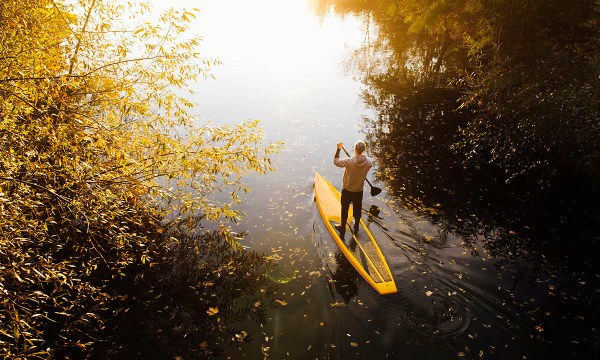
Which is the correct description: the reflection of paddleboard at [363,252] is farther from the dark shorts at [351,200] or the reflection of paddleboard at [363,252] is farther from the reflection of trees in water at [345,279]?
the dark shorts at [351,200]

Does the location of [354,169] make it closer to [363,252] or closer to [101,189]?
[363,252]

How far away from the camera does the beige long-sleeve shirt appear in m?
6.95

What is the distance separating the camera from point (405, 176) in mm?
11773

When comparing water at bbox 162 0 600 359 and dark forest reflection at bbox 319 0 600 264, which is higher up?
dark forest reflection at bbox 319 0 600 264

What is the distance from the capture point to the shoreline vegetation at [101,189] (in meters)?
3.87

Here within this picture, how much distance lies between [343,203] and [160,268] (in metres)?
4.59

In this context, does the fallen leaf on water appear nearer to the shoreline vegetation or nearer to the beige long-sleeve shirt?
the shoreline vegetation

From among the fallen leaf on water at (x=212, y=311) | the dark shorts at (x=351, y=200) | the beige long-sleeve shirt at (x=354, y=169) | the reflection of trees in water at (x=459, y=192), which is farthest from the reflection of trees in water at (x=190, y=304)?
the reflection of trees in water at (x=459, y=192)

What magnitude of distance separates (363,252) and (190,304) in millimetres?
3972

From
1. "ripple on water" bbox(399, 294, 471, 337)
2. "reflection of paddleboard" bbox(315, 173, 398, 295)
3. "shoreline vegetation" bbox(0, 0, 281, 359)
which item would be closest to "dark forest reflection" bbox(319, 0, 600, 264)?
"reflection of paddleboard" bbox(315, 173, 398, 295)

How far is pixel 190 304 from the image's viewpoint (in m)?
6.68

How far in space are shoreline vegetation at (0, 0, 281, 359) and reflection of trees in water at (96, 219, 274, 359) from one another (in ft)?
0.08

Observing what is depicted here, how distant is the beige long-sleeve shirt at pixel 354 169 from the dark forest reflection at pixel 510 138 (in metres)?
3.36

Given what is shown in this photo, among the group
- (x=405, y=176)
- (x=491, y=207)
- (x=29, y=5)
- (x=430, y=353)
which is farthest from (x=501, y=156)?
(x=29, y=5)
